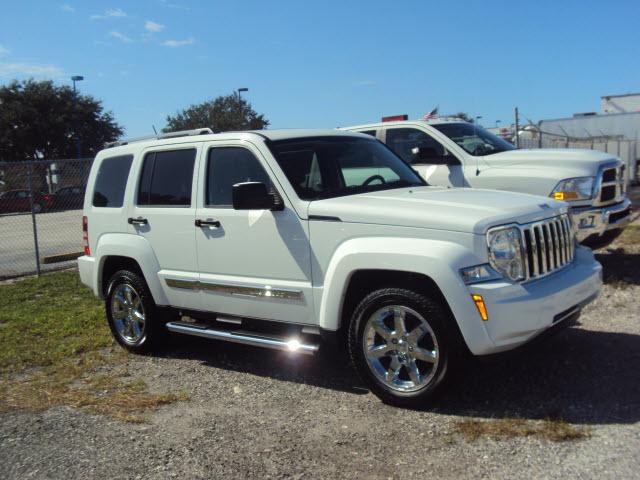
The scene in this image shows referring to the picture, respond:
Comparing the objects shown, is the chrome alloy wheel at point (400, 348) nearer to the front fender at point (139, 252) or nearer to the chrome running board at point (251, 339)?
the chrome running board at point (251, 339)

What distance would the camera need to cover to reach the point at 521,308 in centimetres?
399

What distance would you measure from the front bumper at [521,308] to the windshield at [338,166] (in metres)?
1.55

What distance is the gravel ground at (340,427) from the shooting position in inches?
145

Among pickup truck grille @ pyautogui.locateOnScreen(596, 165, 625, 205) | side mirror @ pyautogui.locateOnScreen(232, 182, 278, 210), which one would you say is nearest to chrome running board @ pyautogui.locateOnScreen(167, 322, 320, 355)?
side mirror @ pyautogui.locateOnScreen(232, 182, 278, 210)

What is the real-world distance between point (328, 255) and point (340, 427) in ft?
3.91

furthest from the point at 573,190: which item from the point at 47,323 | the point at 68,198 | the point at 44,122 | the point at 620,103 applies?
the point at 44,122

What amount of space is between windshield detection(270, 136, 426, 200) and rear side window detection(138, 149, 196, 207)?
37.0 inches

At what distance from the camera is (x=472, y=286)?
400 centimetres

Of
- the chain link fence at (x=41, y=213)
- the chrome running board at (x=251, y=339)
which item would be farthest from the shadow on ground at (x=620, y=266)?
the chain link fence at (x=41, y=213)

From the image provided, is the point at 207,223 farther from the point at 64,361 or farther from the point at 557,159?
the point at 557,159

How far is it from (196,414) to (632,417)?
2906 millimetres

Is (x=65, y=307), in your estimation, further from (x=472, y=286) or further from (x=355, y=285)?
(x=472, y=286)

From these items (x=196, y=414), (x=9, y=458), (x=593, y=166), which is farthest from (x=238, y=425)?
(x=593, y=166)

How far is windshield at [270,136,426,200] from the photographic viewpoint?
5090 mm
